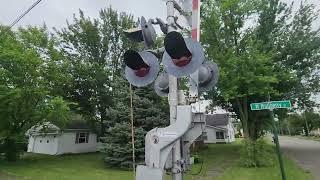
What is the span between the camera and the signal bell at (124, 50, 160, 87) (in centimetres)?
475

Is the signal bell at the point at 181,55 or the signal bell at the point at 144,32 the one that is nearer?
the signal bell at the point at 181,55

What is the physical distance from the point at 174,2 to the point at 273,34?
20415 mm

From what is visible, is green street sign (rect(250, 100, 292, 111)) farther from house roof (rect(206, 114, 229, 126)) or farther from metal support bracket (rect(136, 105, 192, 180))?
house roof (rect(206, 114, 229, 126))

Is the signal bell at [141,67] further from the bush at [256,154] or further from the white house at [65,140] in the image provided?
the white house at [65,140]

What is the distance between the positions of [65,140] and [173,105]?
26.5 metres

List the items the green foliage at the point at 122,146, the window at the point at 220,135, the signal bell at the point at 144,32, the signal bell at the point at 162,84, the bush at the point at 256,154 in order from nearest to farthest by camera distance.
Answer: the signal bell at the point at 144,32 < the signal bell at the point at 162,84 < the bush at the point at 256,154 < the green foliage at the point at 122,146 < the window at the point at 220,135

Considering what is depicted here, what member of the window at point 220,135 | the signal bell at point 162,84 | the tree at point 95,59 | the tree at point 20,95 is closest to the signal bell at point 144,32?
the signal bell at point 162,84

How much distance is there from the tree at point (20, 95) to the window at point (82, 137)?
8697 millimetres

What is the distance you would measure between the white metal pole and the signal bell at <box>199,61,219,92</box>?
1.28 feet

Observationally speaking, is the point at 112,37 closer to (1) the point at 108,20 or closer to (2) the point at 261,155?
(1) the point at 108,20

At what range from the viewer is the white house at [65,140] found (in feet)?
93.6

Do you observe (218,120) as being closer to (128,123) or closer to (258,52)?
(258,52)

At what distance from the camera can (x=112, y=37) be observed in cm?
3158

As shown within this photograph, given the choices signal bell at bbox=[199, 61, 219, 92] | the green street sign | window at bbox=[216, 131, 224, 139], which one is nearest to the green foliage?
the green street sign
